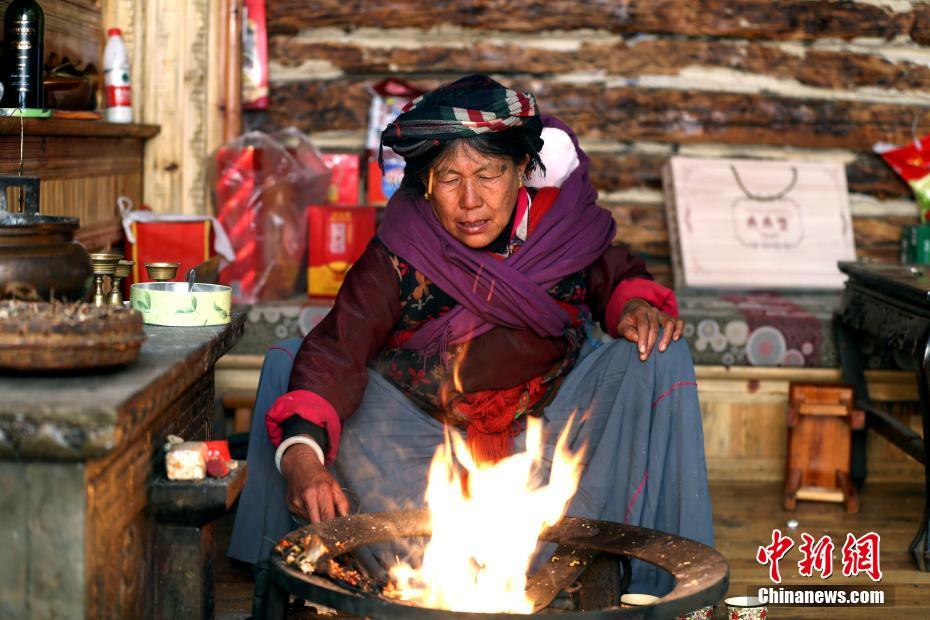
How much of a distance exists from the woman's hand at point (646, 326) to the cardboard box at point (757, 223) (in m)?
1.86

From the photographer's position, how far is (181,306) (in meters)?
2.48

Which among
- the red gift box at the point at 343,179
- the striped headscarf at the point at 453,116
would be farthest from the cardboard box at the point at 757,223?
the striped headscarf at the point at 453,116

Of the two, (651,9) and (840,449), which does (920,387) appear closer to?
(840,449)

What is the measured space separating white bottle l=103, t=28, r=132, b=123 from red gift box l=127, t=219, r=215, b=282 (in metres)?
0.39

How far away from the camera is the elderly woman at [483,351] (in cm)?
283

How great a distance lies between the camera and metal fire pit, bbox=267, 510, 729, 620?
181 cm

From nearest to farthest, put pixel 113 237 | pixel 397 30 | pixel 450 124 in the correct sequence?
pixel 450 124, pixel 113 237, pixel 397 30

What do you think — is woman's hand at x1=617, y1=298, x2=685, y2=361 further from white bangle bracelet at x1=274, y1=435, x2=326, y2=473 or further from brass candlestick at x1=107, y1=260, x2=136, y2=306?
brass candlestick at x1=107, y1=260, x2=136, y2=306

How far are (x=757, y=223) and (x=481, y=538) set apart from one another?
2.96 meters

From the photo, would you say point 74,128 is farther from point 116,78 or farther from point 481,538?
point 481,538

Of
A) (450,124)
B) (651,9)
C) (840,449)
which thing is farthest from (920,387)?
(651,9)

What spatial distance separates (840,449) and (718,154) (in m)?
1.51

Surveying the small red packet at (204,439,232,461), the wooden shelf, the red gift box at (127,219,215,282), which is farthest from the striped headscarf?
the red gift box at (127,219,215,282)

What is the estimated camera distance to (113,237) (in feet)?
13.3
